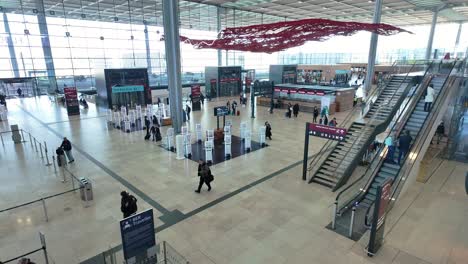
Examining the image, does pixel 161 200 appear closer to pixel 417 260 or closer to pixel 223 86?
pixel 417 260

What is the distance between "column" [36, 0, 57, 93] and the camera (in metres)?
28.5

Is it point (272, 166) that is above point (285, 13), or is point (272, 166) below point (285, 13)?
below

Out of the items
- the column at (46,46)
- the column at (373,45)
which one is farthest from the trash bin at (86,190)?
the column at (46,46)

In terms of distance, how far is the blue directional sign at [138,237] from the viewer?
554 centimetres

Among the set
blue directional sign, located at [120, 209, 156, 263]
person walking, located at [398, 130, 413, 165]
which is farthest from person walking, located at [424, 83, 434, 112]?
blue directional sign, located at [120, 209, 156, 263]

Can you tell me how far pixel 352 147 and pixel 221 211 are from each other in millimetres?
6252

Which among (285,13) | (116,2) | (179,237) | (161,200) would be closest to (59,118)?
(116,2)

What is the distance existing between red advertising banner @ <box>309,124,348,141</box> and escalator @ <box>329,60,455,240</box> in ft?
5.27

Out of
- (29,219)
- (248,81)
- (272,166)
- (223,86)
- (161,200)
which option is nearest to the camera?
(29,219)

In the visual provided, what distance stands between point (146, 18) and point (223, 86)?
1450 centimetres

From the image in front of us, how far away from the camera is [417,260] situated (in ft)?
21.2

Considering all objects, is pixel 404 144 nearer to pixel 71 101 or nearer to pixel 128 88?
pixel 128 88

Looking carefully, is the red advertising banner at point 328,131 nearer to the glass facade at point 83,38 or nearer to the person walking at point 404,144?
the person walking at point 404,144

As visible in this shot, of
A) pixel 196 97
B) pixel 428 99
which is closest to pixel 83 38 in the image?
pixel 196 97
